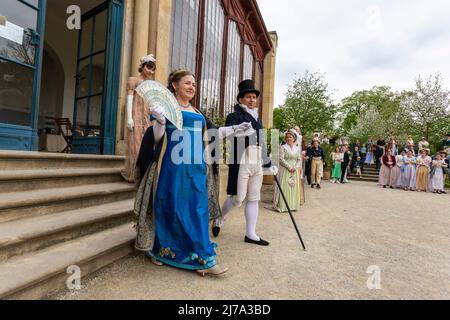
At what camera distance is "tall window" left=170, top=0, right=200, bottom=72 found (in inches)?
261

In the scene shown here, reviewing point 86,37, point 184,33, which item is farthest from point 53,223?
point 184,33

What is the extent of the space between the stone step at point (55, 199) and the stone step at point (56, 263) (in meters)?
0.43

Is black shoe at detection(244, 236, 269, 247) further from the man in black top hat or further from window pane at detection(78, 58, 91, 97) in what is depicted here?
window pane at detection(78, 58, 91, 97)

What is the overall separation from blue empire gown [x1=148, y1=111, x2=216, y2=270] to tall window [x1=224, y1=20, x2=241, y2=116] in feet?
26.6

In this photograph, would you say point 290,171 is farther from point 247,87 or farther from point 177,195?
point 177,195

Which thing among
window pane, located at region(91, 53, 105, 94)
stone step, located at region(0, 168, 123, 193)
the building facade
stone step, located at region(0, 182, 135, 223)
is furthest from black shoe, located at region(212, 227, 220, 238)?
window pane, located at region(91, 53, 105, 94)

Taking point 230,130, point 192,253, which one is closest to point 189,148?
point 230,130

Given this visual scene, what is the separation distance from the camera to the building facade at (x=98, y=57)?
3.73 metres

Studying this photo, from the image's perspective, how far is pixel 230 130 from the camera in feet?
9.80

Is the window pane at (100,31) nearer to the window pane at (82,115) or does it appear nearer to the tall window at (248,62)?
the window pane at (82,115)

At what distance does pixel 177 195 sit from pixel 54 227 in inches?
40.6

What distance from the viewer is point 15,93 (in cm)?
376

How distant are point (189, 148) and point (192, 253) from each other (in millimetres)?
923

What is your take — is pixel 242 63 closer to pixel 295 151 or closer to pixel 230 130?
pixel 295 151
